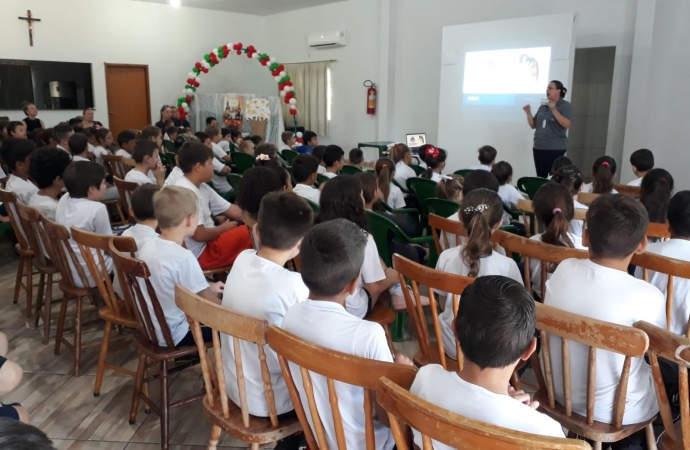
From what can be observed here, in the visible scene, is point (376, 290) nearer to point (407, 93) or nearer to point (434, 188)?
point (434, 188)

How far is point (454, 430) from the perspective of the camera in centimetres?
86

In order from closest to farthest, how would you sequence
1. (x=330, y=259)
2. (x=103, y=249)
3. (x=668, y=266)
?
1. (x=330, y=259)
2. (x=668, y=266)
3. (x=103, y=249)

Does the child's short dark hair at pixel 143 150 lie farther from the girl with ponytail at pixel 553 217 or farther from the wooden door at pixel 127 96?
the wooden door at pixel 127 96

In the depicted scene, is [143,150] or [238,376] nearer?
[238,376]

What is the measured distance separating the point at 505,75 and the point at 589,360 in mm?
6185

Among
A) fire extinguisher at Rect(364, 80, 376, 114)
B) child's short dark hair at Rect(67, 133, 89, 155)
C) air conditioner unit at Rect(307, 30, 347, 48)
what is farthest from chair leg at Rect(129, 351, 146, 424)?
air conditioner unit at Rect(307, 30, 347, 48)

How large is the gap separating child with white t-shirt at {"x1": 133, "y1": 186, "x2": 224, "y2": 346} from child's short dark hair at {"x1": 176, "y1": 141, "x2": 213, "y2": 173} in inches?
40.2

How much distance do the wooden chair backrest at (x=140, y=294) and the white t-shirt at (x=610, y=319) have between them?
1.34 m

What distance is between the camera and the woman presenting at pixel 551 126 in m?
5.58

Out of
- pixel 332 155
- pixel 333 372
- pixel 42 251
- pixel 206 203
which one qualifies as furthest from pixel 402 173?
pixel 333 372

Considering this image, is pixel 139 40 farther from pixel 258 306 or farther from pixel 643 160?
pixel 258 306

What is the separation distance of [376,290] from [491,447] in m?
1.40

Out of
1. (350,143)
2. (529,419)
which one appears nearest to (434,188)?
(529,419)

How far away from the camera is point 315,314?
1.35 meters
